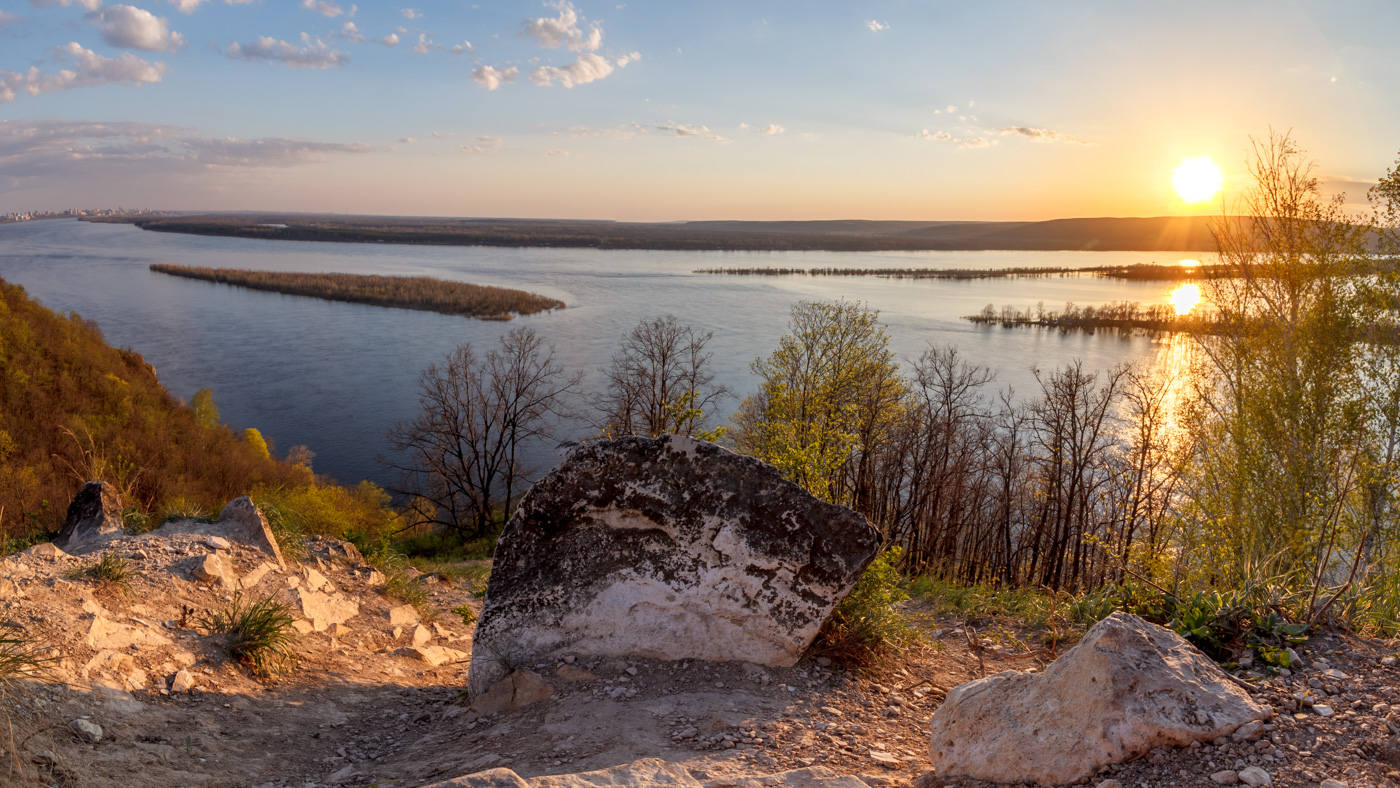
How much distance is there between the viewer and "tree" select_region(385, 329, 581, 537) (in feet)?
115

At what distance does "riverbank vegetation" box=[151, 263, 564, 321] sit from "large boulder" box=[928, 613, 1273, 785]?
2467 inches

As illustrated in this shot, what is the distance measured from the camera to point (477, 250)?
15925cm

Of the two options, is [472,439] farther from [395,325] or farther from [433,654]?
[395,325]

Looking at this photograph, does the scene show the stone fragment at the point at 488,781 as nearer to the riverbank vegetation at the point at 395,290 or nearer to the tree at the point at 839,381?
the tree at the point at 839,381

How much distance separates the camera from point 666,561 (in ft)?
19.9

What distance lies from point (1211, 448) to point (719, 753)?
16.5 m

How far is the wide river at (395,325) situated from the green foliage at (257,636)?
107ft

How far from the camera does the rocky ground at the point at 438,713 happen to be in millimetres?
3795

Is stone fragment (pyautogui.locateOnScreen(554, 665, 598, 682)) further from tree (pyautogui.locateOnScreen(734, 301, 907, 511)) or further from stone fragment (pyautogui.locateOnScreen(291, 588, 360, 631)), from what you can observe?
tree (pyautogui.locateOnScreen(734, 301, 907, 511))

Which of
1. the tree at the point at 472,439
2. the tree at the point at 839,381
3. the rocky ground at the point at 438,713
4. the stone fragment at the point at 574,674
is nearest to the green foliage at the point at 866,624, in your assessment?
the rocky ground at the point at 438,713

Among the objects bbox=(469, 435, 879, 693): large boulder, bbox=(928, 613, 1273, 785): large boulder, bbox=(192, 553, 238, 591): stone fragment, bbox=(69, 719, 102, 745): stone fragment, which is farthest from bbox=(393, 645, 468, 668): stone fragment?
bbox=(928, 613, 1273, 785): large boulder

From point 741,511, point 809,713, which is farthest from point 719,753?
point 741,511

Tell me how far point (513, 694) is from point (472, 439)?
31372 millimetres

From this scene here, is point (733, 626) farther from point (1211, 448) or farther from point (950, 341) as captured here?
point (950, 341)
